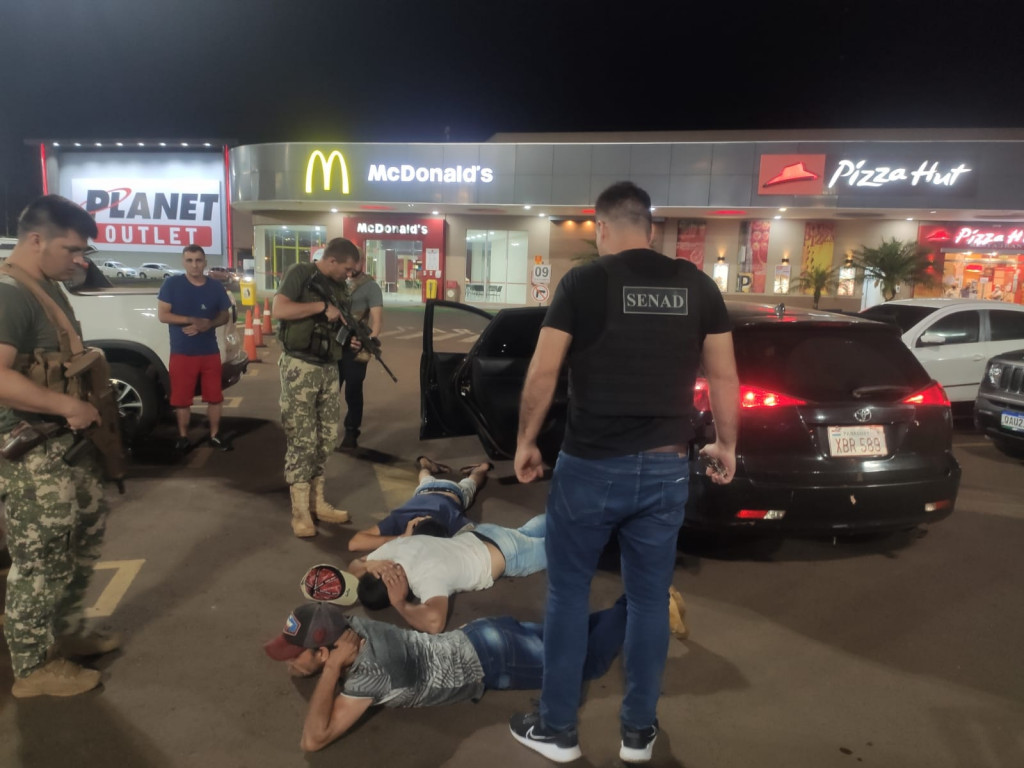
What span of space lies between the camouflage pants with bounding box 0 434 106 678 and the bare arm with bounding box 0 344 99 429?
6.5 inches

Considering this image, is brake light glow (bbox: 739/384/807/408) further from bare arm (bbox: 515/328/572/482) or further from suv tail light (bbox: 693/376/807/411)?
bare arm (bbox: 515/328/572/482)

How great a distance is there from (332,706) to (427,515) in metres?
1.66

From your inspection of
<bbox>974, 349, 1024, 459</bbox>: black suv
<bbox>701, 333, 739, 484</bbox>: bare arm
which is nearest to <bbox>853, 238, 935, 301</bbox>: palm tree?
<bbox>974, 349, 1024, 459</bbox>: black suv

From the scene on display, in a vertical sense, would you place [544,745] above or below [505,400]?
below

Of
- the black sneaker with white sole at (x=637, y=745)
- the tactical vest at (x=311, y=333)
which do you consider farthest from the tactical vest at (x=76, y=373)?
the black sneaker with white sole at (x=637, y=745)

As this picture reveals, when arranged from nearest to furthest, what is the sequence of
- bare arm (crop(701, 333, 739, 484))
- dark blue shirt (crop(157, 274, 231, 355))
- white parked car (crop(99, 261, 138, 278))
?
bare arm (crop(701, 333, 739, 484)) < dark blue shirt (crop(157, 274, 231, 355)) < white parked car (crop(99, 261, 138, 278))

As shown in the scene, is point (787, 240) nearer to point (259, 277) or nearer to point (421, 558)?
point (259, 277)

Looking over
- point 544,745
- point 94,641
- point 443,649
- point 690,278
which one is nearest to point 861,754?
point 544,745

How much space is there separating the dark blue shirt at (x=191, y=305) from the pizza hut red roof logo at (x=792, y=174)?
20056 mm

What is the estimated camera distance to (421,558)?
3607 mm

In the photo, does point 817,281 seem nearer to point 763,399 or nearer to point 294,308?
point 763,399

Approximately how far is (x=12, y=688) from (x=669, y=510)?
267 cm

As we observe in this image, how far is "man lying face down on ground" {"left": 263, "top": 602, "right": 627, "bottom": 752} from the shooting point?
2.62 m

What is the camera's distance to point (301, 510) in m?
4.73
